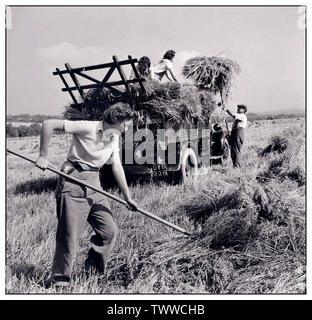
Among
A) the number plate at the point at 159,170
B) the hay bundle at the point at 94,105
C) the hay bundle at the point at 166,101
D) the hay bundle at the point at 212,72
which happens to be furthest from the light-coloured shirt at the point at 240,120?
the hay bundle at the point at 94,105

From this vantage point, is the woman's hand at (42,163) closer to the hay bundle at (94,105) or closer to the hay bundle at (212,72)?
the hay bundle at (94,105)

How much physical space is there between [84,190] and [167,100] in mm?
2747

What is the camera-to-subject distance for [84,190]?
291cm

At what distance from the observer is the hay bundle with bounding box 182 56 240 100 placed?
686 centimetres

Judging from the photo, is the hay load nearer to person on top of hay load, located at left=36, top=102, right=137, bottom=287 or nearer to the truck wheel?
the truck wheel

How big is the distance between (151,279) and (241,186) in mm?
1462

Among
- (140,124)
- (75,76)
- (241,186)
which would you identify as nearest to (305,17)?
(241,186)

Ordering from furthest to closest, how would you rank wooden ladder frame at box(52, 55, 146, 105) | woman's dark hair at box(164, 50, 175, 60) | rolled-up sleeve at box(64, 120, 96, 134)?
1. woman's dark hair at box(164, 50, 175, 60)
2. wooden ladder frame at box(52, 55, 146, 105)
3. rolled-up sleeve at box(64, 120, 96, 134)

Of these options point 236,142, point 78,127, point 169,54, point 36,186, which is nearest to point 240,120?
point 236,142

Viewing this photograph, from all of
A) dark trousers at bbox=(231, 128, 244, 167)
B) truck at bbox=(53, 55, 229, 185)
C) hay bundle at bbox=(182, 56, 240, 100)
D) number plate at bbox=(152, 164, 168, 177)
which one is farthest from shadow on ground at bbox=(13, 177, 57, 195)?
dark trousers at bbox=(231, 128, 244, 167)

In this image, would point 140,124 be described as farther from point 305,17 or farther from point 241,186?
point 305,17

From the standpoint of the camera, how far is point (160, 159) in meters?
5.62

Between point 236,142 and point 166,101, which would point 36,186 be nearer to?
point 166,101

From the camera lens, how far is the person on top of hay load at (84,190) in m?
2.82
